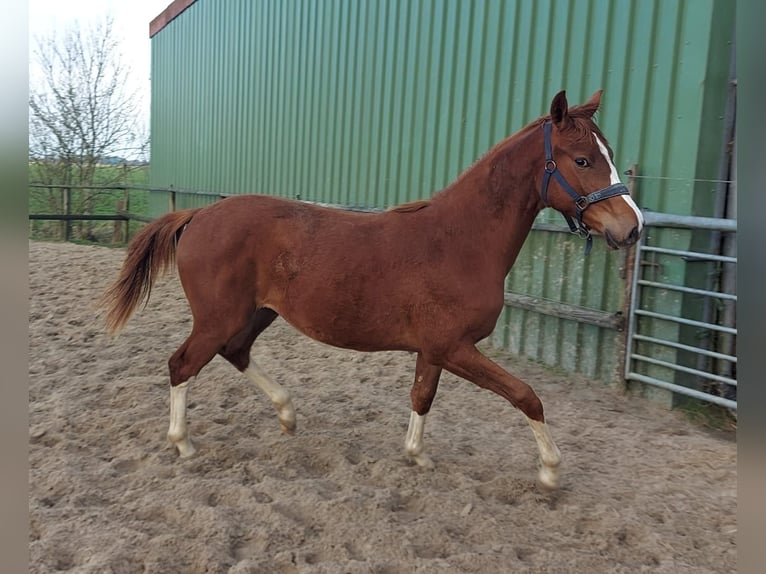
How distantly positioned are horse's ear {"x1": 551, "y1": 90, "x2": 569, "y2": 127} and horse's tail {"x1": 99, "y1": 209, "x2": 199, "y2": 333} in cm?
192

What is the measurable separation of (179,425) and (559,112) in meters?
2.32

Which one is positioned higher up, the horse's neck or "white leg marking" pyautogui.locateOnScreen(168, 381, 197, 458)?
the horse's neck

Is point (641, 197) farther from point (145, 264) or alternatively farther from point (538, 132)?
point (145, 264)

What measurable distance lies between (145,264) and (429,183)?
3555 mm

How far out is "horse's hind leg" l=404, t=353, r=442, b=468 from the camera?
315 cm

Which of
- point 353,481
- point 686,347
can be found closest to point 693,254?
point 686,347

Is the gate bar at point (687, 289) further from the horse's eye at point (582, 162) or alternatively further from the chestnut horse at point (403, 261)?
the horse's eye at point (582, 162)

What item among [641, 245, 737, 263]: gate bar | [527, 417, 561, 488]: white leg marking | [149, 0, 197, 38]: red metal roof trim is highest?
[149, 0, 197, 38]: red metal roof trim

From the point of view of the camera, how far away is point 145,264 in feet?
11.1

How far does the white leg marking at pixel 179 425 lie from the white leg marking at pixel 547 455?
1.69 m

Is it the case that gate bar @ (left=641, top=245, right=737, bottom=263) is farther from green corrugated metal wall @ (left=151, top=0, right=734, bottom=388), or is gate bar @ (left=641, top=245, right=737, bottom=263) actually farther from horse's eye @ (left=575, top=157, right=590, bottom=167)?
horse's eye @ (left=575, top=157, right=590, bottom=167)

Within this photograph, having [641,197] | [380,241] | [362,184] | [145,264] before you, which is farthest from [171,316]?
[641,197]

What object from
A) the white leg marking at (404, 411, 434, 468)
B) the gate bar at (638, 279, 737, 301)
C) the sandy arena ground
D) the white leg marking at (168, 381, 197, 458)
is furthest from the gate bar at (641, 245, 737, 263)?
the white leg marking at (168, 381, 197, 458)

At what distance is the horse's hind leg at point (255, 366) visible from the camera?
339cm
